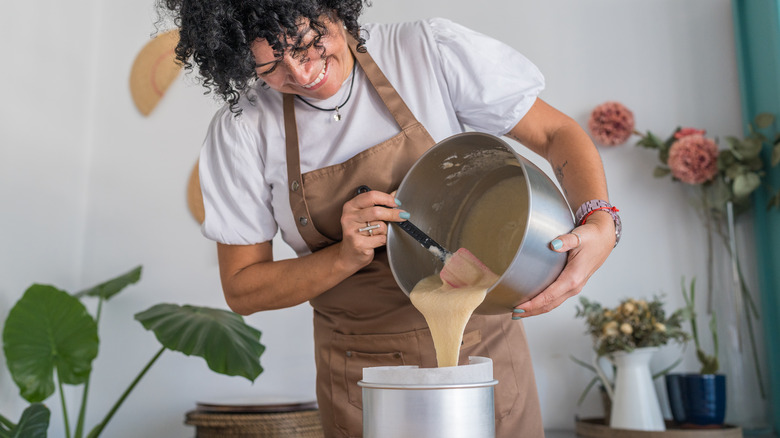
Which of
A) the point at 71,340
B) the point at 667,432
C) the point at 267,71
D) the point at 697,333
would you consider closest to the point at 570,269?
the point at 267,71

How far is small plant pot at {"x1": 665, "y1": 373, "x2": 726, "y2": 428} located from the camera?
1983 mm

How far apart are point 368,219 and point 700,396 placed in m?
1.42

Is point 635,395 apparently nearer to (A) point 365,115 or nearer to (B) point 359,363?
(B) point 359,363

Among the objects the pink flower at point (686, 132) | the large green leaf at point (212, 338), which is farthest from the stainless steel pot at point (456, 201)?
the pink flower at point (686, 132)

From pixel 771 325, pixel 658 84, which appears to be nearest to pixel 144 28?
pixel 658 84

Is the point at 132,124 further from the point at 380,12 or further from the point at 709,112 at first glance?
the point at 709,112

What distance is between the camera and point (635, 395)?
2025 millimetres

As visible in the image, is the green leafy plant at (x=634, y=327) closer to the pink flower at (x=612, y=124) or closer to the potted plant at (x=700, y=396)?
the potted plant at (x=700, y=396)

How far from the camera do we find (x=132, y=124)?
9.59ft

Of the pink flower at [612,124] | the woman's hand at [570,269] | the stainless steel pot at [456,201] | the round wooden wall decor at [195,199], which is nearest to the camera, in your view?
the woman's hand at [570,269]

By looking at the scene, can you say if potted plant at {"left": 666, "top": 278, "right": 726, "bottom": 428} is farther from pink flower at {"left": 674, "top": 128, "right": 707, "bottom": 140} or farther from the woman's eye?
the woman's eye

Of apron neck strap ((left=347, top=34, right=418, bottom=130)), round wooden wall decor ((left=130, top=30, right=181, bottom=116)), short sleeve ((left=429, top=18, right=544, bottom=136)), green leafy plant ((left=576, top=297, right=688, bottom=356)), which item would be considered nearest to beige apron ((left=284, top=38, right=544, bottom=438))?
apron neck strap ((left=347, top=34, right=418, bottom=130))

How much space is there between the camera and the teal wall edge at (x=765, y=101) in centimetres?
212

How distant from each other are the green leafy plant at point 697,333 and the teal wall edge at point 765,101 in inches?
6.6
